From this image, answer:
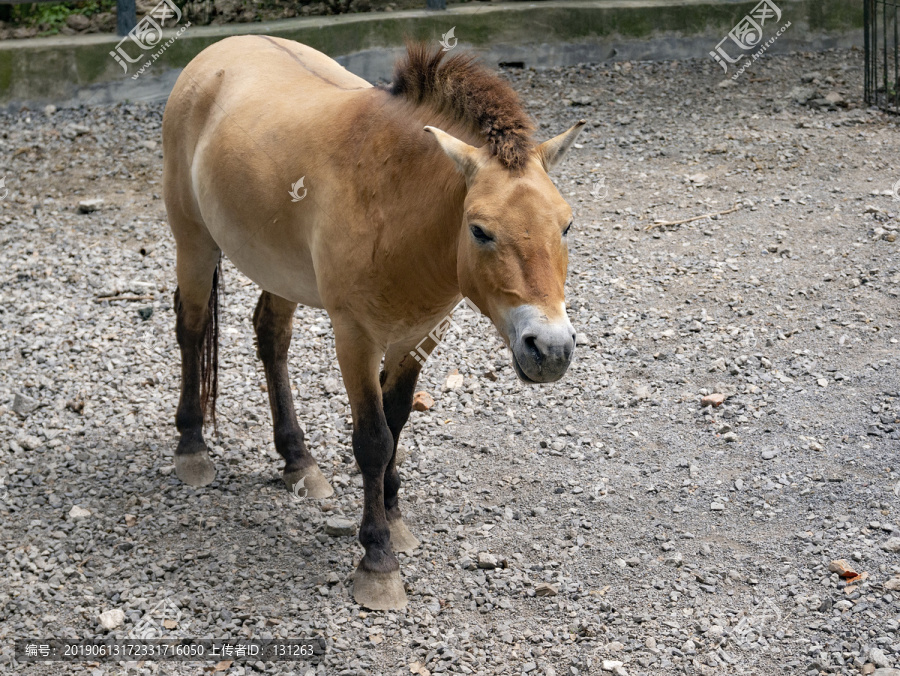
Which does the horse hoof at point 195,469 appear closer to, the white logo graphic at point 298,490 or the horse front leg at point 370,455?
the white logo graphic at point 298,490

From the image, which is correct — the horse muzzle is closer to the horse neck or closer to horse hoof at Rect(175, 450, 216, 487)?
the horse neck

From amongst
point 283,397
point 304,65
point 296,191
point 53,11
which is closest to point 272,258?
point 296,191

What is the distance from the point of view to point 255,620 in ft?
12.0

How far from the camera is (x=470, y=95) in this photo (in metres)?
3.26

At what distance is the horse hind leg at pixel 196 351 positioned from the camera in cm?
460

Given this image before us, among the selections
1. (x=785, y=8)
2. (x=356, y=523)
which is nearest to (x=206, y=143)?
(x=356, y=523)

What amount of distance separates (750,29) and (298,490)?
28.2 ft

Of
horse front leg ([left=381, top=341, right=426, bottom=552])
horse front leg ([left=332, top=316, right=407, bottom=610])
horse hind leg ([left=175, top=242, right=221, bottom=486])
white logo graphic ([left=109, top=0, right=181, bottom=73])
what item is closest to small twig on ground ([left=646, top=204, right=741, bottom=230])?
horse front leg ([left=381, top=341, right=426, bottom=552])

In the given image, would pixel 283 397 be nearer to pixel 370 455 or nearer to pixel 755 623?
pixel 370 455

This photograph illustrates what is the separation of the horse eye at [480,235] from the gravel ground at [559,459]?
157 centimetres

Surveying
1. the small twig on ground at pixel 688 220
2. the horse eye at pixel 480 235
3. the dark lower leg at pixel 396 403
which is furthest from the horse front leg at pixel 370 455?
the small twig on ground at pixel 688 220

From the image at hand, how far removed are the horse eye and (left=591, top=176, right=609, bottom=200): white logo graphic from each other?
15.8 ft

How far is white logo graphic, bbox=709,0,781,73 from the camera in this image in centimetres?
1034

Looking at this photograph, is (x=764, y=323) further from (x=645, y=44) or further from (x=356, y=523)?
(x=645, y=44)
